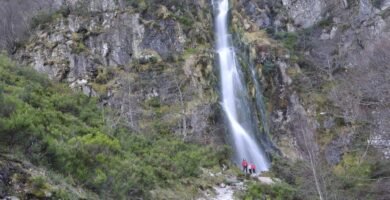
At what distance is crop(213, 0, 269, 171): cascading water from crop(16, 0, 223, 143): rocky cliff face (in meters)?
1.07

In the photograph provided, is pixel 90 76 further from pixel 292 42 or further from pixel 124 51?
pixel 292 42

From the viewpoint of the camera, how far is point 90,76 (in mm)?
30938

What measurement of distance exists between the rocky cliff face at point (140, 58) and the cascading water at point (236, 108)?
1.07 m

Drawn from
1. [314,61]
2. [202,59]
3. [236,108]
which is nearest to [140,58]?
[202,59]

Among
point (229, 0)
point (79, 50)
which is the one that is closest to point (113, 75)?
point (79, 50)

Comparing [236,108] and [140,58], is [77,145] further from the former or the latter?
[140,58]

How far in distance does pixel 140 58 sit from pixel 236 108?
29.9ft

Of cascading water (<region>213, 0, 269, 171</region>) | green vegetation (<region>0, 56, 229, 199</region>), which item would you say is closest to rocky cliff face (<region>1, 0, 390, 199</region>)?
cascading water (<region>213, 0, 269, 171</region>)

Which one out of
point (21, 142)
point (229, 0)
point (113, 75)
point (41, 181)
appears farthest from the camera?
point (229, 0)

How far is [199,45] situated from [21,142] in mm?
26571

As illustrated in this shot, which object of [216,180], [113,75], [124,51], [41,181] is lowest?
[216,180]

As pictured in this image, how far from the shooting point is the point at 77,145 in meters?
8.72

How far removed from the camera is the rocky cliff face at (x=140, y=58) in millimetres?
27734

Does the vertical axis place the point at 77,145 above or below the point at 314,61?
below
